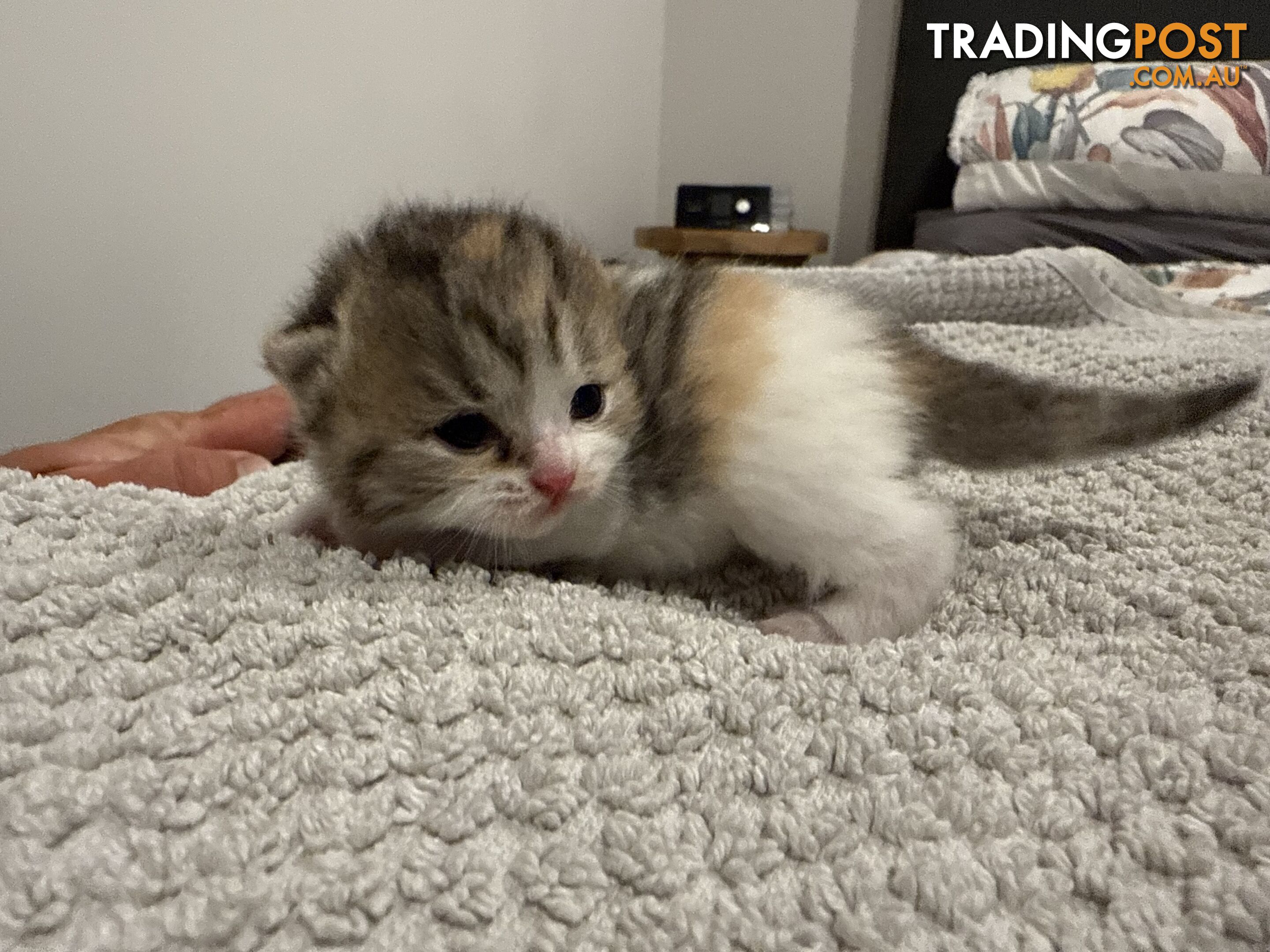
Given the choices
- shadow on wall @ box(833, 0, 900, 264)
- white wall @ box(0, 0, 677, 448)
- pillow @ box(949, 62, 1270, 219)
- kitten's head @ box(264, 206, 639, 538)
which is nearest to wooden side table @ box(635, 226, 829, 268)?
shadow on wall @ box(833, 0, 900, 264)

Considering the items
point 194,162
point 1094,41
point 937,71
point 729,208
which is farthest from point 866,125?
point 194,162

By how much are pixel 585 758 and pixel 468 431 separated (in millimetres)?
315

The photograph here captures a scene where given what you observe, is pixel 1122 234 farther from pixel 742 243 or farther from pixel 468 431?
pixel 468 431

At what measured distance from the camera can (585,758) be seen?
549mm

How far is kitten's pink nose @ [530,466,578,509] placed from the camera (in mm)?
720

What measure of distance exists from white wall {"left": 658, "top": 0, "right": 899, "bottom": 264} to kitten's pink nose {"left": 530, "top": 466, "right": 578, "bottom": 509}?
293cm

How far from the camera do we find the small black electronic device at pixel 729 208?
3227mm

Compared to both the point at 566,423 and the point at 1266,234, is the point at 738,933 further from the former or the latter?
the point at 1266,234

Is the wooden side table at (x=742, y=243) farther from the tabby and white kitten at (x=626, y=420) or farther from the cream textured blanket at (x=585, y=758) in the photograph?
the cream textured blanket at (x=585, y=758)

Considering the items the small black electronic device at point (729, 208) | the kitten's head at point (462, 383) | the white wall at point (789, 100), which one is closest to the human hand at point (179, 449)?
the kitten's head at point (462, 383)

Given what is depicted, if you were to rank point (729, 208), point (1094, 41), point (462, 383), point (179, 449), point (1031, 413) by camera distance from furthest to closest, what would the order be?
1. point (729, 208)
2. point (1094, 41)
3. point (179, 449)
4. point (1031, 413)
5. point (462, 383)

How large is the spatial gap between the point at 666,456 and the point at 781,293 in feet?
0.92

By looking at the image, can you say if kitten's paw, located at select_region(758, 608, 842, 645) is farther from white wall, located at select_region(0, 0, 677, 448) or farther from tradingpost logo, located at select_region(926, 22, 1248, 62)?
tradingpost logo, located at select_region(926, 22, 1248, 62)

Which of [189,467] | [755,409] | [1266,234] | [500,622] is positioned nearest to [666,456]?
[755,409]
